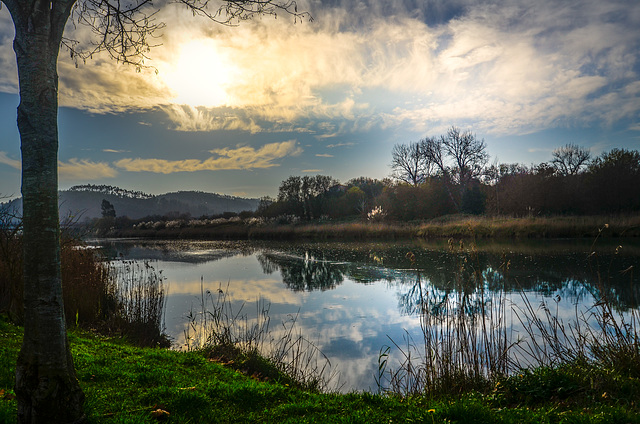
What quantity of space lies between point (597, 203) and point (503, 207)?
634cm

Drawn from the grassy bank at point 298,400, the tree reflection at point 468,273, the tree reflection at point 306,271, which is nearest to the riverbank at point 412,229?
the tree reflection at point 468,273

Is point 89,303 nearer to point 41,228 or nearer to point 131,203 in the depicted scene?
point 41,228

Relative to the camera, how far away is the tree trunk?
7.88ft

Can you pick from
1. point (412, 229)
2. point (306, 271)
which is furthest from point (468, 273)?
point (412, 229)

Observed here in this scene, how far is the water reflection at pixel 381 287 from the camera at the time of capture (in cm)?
652

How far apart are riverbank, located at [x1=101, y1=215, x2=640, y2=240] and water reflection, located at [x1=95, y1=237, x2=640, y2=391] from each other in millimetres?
1927

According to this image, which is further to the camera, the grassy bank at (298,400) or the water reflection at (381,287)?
the water reflection at (381,287)

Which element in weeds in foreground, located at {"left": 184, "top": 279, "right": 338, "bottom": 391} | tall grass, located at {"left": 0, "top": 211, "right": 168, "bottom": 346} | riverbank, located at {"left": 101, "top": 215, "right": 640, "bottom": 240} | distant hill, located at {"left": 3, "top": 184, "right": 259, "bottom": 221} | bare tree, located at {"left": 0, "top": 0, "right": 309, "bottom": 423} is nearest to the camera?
bare tree, located at {"left": 0, "top": 0, "right": 309, "bottom": 423}

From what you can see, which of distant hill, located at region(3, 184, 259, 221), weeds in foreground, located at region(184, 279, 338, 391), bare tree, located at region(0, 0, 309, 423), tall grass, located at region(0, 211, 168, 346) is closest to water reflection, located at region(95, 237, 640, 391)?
weeds in foreground, located at region(184, 279, 338, 391)

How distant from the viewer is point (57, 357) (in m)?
2.45

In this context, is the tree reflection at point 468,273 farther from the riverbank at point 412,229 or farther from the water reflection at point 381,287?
the riverbank at point 412,229

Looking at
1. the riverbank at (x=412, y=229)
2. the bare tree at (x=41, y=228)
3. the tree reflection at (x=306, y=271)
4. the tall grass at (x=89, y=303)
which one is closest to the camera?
the bare tree at (x=41, y=228)

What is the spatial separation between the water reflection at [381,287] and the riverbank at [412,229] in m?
1.93

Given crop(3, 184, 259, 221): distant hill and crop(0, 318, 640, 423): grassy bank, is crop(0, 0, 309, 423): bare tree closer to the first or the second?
crop(0, 318, 640, 423): grassy bank
